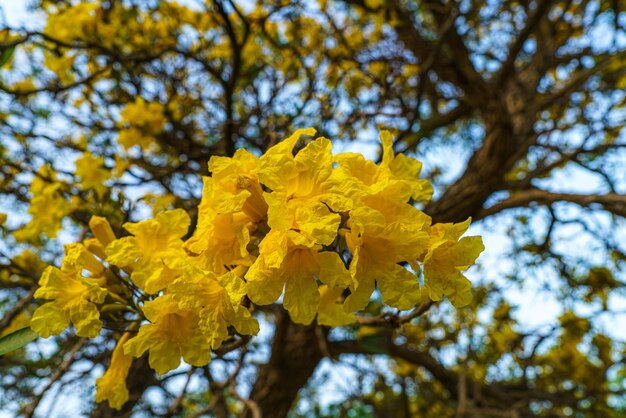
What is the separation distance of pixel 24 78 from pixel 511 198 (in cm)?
347

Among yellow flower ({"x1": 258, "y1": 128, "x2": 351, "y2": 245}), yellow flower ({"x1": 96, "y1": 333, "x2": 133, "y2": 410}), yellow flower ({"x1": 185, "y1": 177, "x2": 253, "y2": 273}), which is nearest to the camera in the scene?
yellow flower ({"x1": 258, "y1": 128, "x2": 351, "y2": 245})

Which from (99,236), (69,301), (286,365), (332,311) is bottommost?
(69,301)

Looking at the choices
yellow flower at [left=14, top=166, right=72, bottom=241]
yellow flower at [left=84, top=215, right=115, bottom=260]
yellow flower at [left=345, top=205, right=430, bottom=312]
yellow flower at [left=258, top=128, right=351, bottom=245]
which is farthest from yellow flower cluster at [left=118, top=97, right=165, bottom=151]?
yellow flower at [left=345, top=205, right=430, bottom=312]

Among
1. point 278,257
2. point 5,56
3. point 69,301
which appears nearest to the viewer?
point 278,257

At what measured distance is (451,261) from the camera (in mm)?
986

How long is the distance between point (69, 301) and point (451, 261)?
33.9 inches

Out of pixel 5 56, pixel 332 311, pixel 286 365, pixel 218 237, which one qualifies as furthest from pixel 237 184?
pixel 286 365

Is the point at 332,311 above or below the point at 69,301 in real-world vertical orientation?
above

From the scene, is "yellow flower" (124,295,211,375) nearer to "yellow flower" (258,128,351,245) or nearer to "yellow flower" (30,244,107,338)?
"yellow flower" (30,244,107,338)

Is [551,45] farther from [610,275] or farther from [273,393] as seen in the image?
[273,393]

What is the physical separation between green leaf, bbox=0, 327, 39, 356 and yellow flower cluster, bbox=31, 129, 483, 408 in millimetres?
76

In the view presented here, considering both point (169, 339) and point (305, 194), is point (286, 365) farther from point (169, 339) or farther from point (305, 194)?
point (305, 194)

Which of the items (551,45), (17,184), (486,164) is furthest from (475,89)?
(17,184)

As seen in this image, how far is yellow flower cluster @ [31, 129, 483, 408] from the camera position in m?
0.91
